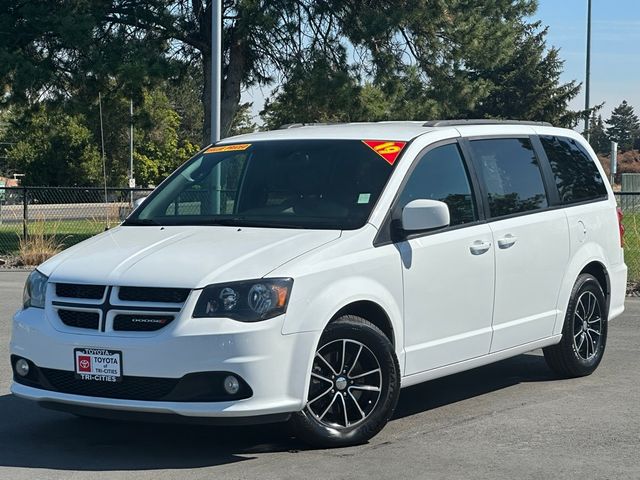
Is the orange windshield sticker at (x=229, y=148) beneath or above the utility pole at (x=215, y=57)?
beneath

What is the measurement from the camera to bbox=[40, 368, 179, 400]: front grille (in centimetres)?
595

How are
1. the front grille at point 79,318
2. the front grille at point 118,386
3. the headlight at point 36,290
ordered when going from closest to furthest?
the front grille at point 118,386, the front grille at point 79,318, the headlight at point 36,290

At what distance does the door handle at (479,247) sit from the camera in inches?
287

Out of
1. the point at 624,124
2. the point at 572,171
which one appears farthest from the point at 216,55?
the point at 624,124

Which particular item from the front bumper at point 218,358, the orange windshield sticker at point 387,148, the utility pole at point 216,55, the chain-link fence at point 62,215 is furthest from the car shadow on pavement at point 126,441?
the chain-link fence at point 62,215

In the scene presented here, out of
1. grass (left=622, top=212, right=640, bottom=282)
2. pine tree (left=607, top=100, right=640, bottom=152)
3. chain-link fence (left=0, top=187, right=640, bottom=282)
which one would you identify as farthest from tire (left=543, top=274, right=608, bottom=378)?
pine tree (left=607, top=100, right=640, bottom=152)

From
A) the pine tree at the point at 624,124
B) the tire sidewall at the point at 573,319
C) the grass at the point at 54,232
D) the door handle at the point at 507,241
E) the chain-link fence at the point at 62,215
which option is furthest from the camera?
the pine tree at the point at 624,124

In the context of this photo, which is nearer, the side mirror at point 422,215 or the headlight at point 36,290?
the headlight at point 36,290

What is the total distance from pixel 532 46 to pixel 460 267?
57599mm

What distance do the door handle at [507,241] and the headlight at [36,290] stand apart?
9.79 ft

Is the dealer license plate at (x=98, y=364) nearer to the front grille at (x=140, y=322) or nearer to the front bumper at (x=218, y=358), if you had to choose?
the front bumper at (x=218, y=358)

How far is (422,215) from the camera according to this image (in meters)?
6.70

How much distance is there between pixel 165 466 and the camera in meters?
6.10

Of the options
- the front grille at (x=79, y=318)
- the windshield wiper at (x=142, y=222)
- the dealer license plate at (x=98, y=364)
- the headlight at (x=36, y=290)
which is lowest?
the dealer license plate at (x=98, y=364)
